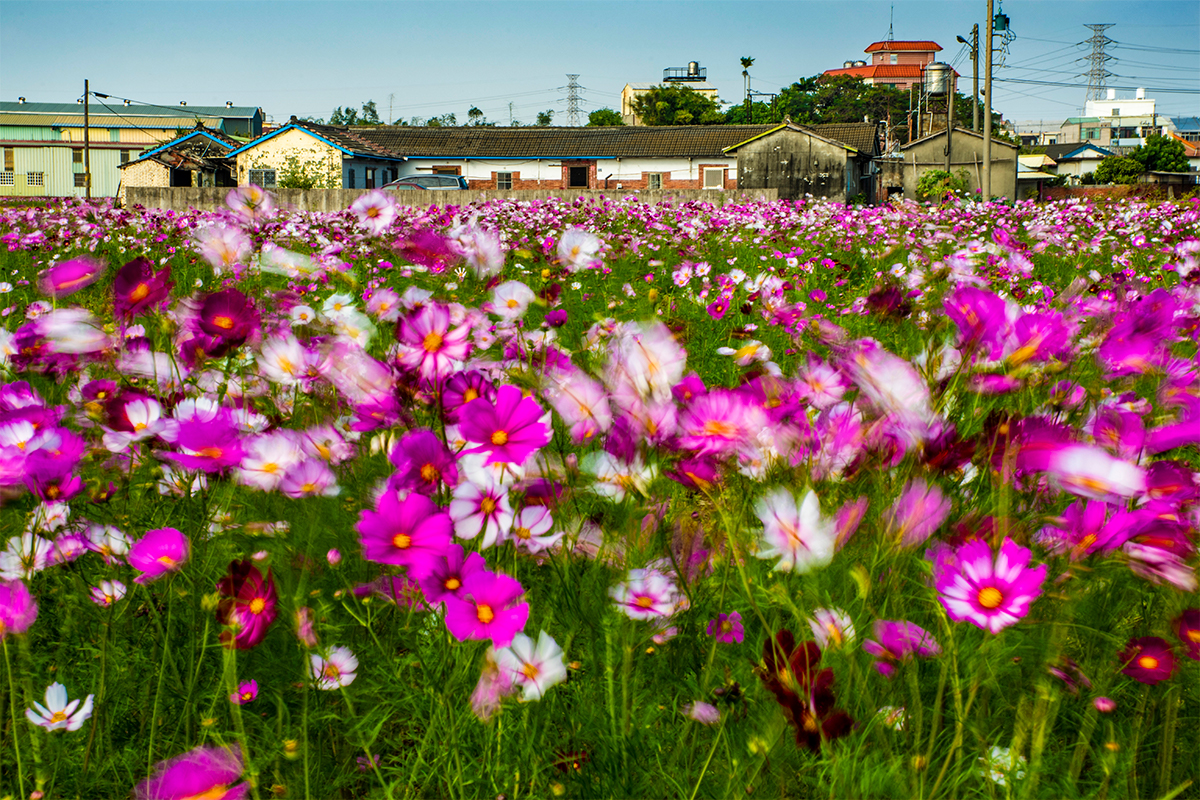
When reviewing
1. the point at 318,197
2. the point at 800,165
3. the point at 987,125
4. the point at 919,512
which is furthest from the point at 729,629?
the point at 800,165

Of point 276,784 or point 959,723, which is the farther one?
point 276,784

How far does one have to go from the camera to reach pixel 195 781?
660mm

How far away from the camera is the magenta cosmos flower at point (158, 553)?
3.18ft

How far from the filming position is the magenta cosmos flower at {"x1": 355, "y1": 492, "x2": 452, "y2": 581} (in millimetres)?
777

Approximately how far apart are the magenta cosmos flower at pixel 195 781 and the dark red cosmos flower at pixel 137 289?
0.64 m

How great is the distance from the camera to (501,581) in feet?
2.69

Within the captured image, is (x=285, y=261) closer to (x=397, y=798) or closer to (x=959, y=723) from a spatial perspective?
(x=397, y=798)

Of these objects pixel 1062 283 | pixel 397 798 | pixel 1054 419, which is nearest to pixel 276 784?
pixel 397 798

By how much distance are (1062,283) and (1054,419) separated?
13.9 feet

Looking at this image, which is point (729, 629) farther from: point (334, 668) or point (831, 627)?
point (334, 668)

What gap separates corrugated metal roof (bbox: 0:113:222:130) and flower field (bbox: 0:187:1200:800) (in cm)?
6979

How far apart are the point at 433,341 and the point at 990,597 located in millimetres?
668

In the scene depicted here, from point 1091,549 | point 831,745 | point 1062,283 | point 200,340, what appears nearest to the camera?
point 1091,549

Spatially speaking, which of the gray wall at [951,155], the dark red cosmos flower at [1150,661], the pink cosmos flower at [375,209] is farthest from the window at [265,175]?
the dark red cosmos flower at [1150,661]
